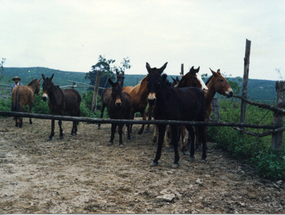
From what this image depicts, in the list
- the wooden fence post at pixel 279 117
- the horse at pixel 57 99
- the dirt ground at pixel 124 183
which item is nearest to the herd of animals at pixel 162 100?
the horse at pixel 57 99

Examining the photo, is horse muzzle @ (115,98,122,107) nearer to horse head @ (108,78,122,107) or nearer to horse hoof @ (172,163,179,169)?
horse head @ (108,78,122,107)

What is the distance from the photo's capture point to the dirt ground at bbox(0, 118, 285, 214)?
327 cm

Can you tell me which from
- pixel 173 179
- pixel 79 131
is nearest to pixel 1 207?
pixel 173 179

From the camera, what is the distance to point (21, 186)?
385 centimetres

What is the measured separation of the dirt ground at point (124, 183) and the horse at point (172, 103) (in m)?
0.65

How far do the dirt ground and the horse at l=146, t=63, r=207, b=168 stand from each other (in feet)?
2.12

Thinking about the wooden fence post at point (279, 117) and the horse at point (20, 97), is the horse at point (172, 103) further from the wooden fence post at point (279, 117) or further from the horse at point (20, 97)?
the horse at point (20, 97)

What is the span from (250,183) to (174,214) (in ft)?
6.20

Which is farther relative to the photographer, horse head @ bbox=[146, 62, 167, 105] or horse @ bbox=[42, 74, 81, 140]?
horse @ bbox=[42, 74, 81, 140]

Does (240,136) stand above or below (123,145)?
above

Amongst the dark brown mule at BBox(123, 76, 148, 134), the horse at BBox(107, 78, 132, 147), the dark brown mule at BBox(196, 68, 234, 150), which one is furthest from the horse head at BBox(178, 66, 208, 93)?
the horse at BBox(107, 78, 132, 147)

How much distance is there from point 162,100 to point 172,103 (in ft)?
0.89

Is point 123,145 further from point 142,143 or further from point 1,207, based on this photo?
point 1,207

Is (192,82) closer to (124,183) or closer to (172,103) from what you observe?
(172,103)
